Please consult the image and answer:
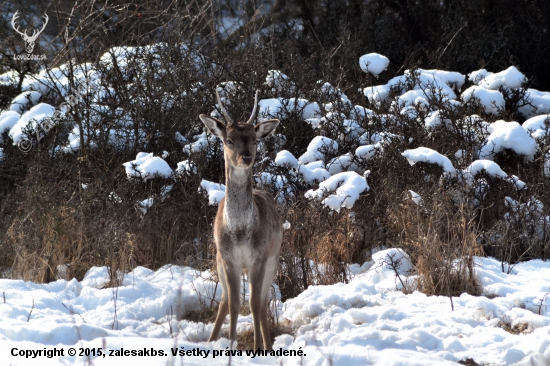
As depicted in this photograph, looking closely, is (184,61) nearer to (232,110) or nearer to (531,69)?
(232,110)

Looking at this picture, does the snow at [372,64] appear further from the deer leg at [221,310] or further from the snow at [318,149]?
the deer leg at [221,310]

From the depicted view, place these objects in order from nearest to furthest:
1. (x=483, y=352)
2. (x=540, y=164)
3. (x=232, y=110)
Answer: (x=483, y=352) < (x=540, y=164) < (x=232, y=110)

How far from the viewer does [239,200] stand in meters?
5.76

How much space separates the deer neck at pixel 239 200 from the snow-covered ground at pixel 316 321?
0.71 m

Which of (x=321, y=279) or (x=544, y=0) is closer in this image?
(x=321, y=279)

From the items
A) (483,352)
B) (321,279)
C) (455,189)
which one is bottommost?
(483,352)

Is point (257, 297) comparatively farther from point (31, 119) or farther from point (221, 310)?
point (31, 119)

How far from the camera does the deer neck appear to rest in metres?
5.71

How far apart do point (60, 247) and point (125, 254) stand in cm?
76

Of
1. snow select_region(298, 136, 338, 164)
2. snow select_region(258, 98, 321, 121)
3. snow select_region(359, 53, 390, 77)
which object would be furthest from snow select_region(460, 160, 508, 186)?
snow select_region(359, 53, 390, 77)

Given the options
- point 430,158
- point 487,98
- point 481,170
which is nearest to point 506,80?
point 487,98

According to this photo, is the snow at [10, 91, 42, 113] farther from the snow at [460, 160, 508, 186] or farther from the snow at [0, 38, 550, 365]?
the snow at [460, 160, 508, 186]

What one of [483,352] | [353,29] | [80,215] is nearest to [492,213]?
[483,352]

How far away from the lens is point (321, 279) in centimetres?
738
